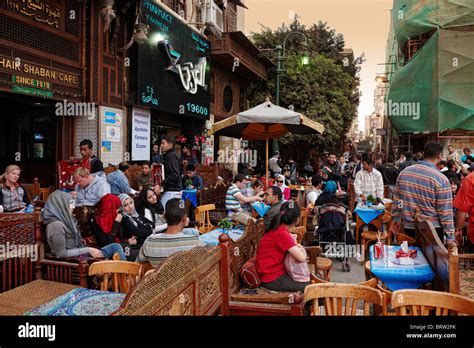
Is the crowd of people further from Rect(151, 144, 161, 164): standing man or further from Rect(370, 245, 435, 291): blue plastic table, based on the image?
Rect(151, 144, 161, 164): standing man

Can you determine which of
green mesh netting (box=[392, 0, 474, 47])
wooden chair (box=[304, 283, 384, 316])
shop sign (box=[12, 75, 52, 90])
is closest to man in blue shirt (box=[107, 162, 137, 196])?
shop sign (box=[12, 75, 52, 90])

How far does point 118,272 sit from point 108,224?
1.71 m

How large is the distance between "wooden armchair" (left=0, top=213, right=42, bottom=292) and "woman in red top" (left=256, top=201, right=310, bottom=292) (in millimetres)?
2332

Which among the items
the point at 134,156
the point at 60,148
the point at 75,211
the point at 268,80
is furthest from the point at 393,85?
the point at 75,211

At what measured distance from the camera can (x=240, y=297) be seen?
369 cm

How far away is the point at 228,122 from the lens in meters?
8.83

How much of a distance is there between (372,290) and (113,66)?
1007 centimetres

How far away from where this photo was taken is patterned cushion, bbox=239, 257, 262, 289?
4.03m

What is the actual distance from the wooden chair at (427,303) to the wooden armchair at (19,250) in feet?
11.3

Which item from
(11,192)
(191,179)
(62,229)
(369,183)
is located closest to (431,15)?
(369,183)

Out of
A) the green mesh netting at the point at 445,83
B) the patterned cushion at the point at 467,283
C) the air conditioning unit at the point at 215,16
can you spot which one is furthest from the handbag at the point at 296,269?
the green mesh netting at the point at 445,83

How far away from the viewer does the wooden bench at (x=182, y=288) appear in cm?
219

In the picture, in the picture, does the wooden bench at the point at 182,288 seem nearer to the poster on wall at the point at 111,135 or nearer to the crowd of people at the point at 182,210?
the crowd of people at the point at 182,210

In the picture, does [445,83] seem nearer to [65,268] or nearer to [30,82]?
[30,82]
